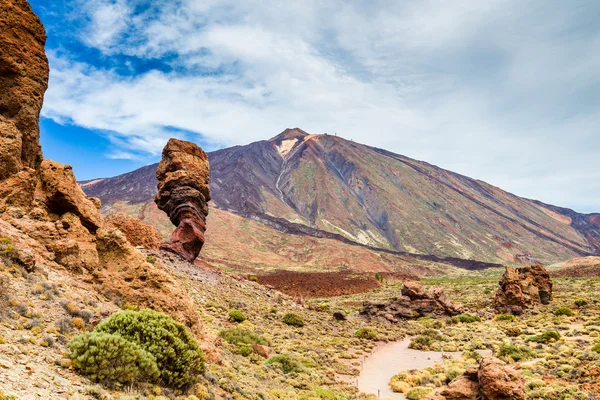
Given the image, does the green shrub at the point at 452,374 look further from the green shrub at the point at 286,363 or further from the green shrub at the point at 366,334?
the green shrub at the point at 366,334

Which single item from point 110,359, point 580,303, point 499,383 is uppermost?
point 580,303

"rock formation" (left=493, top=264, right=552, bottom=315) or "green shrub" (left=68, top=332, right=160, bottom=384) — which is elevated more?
"rock formation" (left=493, top=264, right=552, bottom=315)

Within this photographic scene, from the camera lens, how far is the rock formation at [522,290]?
38.8m

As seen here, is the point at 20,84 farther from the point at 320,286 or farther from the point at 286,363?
the point at 320,286

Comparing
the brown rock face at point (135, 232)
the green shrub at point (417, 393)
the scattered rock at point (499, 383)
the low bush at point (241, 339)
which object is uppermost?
the brown rock face at point (135, 232)

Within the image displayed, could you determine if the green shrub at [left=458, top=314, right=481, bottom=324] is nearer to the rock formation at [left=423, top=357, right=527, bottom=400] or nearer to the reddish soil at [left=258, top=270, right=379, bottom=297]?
the reddish soil at [left=258, top=270, right=379, bottom=297]

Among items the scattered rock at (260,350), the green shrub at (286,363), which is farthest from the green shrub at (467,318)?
the scattered rock at (260,350)

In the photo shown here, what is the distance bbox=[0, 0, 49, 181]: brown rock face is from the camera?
13172 mm

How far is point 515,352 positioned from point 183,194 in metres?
28.8

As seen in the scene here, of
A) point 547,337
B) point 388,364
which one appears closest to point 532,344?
point 547,337

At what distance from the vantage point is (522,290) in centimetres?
4016

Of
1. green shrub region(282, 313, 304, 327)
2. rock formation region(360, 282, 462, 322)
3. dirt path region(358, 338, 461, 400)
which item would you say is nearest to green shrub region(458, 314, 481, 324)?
rock formation region(360, 282, 462, 322)

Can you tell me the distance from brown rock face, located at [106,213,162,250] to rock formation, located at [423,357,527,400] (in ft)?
85.8

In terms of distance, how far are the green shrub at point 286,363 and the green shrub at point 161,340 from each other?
8184 mm
